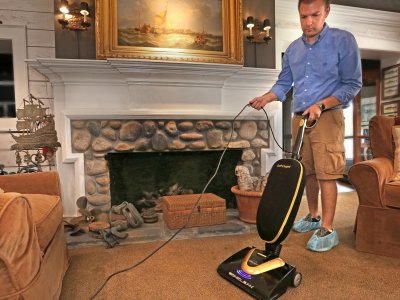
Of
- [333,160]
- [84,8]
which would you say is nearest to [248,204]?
[333,160]

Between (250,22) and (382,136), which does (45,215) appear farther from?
(250,22)

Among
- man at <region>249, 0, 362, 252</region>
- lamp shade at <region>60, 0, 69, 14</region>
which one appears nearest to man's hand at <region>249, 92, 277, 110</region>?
man at <region>249, 0, 362, 252</region>

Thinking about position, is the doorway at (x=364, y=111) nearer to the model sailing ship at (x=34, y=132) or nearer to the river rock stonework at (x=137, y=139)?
the river rock stonework at (x=137, y=139)

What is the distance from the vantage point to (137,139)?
2.55 metres

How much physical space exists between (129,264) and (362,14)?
353 centimetres

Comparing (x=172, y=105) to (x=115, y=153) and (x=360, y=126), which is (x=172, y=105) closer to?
(x=115, y=153)

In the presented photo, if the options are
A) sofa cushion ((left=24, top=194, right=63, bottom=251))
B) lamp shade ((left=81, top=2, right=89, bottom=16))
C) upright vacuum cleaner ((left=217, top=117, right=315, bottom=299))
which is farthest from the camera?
lamp shade ((left=81, top=2, right=89, bottom=16))

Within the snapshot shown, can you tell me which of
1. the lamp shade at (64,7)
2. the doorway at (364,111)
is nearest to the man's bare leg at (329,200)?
the lamp shade at (64,7)

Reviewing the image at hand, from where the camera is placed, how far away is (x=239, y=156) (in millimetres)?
2852

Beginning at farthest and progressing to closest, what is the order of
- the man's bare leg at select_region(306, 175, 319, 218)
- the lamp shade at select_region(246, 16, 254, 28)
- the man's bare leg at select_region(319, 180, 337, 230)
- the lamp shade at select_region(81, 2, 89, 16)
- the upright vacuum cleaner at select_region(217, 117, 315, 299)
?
the lamp shade at select_region(246, 16, 254, 28) → the lamp shade at select_region(81, 2, 89, 16) → the man's bare leg at select_region(306, 175, 319, 218) → the man's bare leg at select_region(319, 180, 337, 230) → the upright vacuum cleaner at select_region(217, 117, 315, 299)

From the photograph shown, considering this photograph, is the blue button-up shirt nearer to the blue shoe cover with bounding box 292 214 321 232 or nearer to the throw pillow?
the throw pillow

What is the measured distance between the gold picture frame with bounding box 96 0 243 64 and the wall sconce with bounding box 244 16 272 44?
87 millimetres

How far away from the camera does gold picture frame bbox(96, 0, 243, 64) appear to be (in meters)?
2.42

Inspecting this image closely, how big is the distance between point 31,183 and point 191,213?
1052mm
